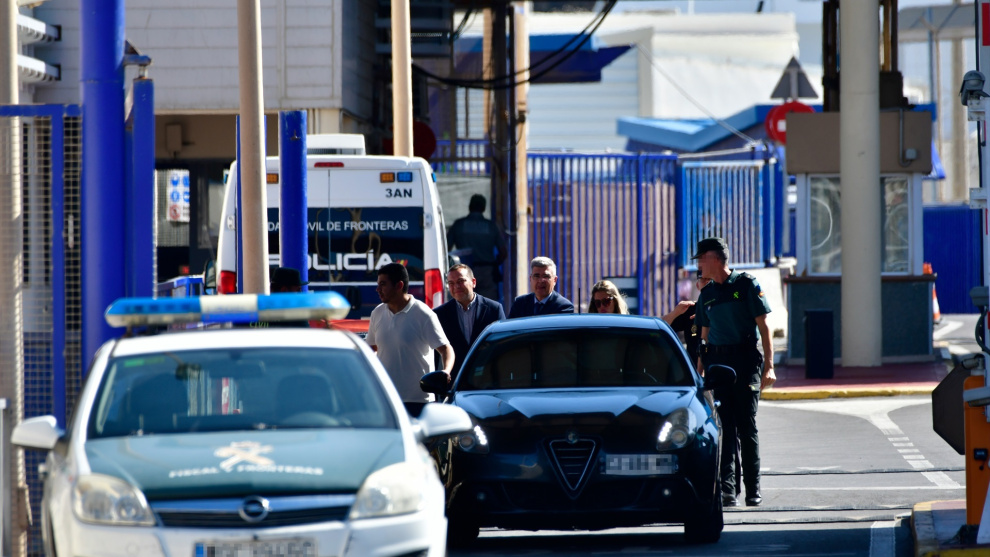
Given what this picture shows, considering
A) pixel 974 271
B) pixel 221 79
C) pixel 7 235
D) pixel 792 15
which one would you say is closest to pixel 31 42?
pixel 221 79

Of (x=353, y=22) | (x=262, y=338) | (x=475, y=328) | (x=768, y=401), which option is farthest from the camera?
(x=353, y=22)

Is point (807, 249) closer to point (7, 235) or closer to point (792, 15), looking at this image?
point (7, 235)

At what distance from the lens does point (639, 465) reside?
8.63 m

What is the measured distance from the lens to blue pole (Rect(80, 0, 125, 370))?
8711 mm

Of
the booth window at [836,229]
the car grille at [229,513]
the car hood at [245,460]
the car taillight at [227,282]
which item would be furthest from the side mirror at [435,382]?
the booth window at [836,229]

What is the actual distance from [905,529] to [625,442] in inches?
84.5

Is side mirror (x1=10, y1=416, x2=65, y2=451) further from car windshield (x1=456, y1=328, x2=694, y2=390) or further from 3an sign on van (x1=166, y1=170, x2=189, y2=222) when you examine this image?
3an sign on van (x1=166, y1=170, x2=189, y2=222)

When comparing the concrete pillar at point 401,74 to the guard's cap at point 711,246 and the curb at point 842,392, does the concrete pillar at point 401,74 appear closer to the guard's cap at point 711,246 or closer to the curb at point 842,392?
the curb at point 842,392

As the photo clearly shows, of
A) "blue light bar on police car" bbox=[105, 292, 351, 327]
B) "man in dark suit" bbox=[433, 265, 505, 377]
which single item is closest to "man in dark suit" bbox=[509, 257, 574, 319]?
"man in dark suit" bbox=[433, 265, 505, 377]

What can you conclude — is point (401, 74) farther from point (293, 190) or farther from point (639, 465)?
point (639, 465)

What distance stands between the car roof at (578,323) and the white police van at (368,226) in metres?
4.33

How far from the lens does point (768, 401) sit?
1900cm

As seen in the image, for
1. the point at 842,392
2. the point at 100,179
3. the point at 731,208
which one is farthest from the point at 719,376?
the point at 731,208

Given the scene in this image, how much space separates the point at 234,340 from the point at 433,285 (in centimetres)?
746
